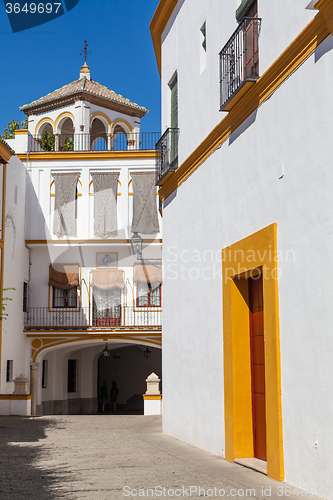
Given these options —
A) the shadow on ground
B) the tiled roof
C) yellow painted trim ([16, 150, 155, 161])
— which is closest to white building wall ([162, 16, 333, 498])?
the shadow on ground

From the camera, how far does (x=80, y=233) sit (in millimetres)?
26766

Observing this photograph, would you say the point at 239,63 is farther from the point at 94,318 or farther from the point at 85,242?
the point at 94,318

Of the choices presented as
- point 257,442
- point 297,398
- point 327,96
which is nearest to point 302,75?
point 327,96

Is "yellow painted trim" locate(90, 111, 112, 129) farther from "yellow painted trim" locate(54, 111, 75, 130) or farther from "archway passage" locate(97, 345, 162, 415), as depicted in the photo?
"archway passage" locate(97, 345, 162, 415)

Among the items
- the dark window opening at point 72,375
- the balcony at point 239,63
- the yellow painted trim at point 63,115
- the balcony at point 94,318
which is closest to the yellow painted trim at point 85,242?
the balcony at point 94,318

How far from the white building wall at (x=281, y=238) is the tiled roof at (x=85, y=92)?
62.6 feet

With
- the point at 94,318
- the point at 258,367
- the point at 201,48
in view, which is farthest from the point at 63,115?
the point at 258,367

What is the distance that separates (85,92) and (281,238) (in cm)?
2433

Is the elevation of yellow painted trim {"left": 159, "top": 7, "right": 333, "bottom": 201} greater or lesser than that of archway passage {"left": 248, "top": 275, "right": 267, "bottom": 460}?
greater

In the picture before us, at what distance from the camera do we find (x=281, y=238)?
662cm

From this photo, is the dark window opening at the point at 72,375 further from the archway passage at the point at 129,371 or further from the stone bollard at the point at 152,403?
the stone bollard at the point at 152,403

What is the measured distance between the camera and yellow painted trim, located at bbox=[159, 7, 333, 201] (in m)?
5.88

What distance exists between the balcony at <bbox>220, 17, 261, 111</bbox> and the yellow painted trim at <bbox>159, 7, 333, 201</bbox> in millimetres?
118

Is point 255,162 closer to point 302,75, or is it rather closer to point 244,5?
point 302,75
